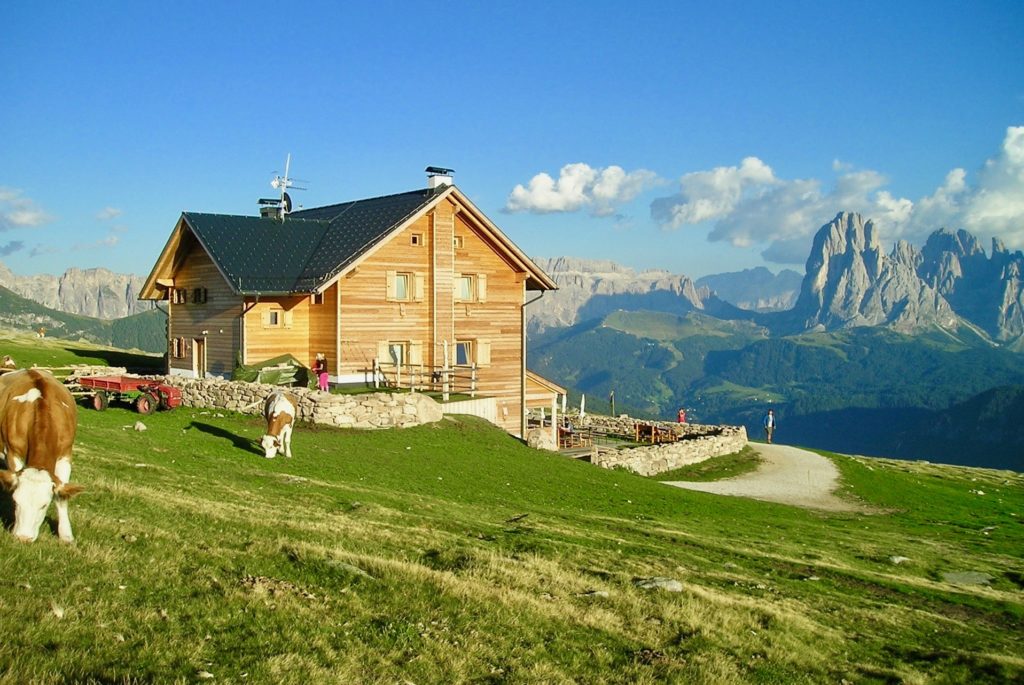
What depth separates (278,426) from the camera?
27438mm

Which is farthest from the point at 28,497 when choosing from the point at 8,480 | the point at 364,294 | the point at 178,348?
the point at 178,348

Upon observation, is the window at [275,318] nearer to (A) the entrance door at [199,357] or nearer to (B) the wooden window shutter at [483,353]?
(A) the entrance door at [199,357]

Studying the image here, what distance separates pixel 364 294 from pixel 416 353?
436 cm

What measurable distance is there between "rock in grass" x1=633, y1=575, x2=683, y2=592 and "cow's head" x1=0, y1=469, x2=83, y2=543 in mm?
9800

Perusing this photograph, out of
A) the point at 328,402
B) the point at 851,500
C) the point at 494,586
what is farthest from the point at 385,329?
the point at 494,586

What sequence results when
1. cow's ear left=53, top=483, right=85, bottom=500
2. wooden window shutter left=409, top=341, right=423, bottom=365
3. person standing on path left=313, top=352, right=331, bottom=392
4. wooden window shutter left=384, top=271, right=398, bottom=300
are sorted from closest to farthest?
cow's ear left=53, top=483, right=85, bottom=500 → person standing on path left=313, top=352, right=331, bottom=392 → wooden window shutter left=384, top=271, right=398, bottom=300 → wooden window shutter left=409, top=341, right=423, bottom=365

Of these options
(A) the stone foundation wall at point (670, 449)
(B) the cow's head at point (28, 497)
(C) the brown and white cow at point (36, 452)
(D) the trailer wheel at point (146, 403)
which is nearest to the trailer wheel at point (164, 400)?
(D) the trailer wheel at point (146, 403)

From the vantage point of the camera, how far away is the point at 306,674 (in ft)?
32.0

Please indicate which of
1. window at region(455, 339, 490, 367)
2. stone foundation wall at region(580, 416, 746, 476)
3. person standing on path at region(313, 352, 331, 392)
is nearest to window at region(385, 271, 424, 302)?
window at region(455, 339, 490, 367)

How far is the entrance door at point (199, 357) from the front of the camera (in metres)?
44.1

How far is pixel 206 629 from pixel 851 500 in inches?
1380

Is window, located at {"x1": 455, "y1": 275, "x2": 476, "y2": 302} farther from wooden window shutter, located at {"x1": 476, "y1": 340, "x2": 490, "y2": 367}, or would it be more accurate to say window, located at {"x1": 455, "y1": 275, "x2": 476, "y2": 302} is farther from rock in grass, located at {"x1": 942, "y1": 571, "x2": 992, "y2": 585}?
rock in grass, located at {"x1": 942, "y1": 571, "x2": 992, "y2": 585}

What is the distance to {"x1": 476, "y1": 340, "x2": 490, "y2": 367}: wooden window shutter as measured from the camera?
160ft

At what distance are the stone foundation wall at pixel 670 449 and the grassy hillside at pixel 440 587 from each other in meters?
14.7
